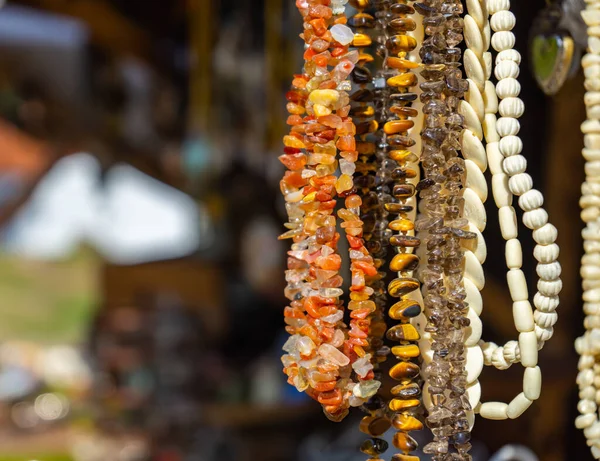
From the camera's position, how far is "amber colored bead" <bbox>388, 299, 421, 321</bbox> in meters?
0.40

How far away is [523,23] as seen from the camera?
1.88 ft

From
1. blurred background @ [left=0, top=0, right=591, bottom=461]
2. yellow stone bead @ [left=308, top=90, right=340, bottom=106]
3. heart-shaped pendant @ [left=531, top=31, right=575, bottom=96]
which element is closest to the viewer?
yellow stone bead @ [left=308, top=90, right=340, bottom=106]

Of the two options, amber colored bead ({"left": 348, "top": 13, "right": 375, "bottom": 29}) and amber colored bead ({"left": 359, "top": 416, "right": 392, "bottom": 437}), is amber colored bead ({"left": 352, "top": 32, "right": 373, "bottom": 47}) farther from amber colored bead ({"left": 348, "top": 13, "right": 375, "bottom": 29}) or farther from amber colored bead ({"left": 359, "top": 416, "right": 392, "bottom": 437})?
amber colored bead ({"left": 359, "top": 416, "right": 392, "bottom": 437})

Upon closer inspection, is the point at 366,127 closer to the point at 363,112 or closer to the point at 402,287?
the point at 363,112

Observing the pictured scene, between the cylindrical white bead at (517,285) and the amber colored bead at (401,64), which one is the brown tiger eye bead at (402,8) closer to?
the amber colored bead at (401,64)

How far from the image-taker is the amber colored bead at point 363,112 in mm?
445

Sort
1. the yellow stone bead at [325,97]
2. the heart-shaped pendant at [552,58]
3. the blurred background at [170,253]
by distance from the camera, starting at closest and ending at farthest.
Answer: the yellow stone bead at [325,97]
the heart-shaped pendant at [552,58]
the blurred background at [170,253]

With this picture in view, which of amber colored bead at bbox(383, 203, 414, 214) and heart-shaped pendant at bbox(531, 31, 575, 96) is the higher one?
heart-shaped pendant at bbox(531, 31, 575, 96)

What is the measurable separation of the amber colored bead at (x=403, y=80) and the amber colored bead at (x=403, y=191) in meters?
0.06

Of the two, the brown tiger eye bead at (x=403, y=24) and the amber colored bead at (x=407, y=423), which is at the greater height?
the brown tiger eye bead at (x=403, y=24)

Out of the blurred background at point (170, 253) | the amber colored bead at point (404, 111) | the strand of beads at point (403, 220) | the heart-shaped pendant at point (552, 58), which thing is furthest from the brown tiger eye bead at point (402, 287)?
the blurred background at point (170, 253)

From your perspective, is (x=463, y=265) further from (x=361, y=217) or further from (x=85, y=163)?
(x=85, y=163)

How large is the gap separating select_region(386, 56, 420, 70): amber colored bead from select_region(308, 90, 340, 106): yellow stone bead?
40mm

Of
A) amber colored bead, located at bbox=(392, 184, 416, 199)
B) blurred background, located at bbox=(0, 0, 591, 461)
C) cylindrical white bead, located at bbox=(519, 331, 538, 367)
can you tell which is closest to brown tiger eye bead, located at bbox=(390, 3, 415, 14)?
amber colored bead, located at bbox=(392, 184, 416, 199)
